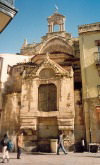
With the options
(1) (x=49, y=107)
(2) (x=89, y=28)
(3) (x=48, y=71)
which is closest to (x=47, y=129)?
(1) (x=49, y=107)

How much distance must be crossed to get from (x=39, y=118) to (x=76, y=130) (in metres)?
3.66

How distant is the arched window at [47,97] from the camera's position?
17.2m

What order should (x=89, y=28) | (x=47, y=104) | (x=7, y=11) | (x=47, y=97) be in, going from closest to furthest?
1. (x=7, y=11)
2. (x=47, y=104)
3. (x=47, y=97)
4. (x=89, y=28)

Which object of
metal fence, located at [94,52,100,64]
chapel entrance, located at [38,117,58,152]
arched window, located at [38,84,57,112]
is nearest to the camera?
chapel entrance, located at [38,117,58,152]

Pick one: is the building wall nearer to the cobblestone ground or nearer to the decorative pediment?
the decorative pediment

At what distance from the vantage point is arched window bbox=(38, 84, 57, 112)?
676 inches

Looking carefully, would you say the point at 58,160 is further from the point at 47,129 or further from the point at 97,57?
the point at 97,57

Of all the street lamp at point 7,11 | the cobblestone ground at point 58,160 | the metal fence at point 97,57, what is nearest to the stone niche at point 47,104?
the metal fence at point 97,57

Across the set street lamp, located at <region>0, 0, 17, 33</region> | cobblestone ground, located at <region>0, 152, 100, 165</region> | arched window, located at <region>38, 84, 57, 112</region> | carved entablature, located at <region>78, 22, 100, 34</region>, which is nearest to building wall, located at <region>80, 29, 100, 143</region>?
carved entablature, located at <region>78, 22, 100, 34</region>

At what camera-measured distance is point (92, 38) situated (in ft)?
65.5

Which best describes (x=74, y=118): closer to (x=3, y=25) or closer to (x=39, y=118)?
(x=39, y=118)

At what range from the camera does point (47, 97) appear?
17.6 metres

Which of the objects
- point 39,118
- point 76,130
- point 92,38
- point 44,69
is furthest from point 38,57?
point 76,130

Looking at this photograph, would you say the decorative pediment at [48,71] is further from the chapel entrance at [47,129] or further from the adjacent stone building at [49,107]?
the chapel entrance at [47,129]
